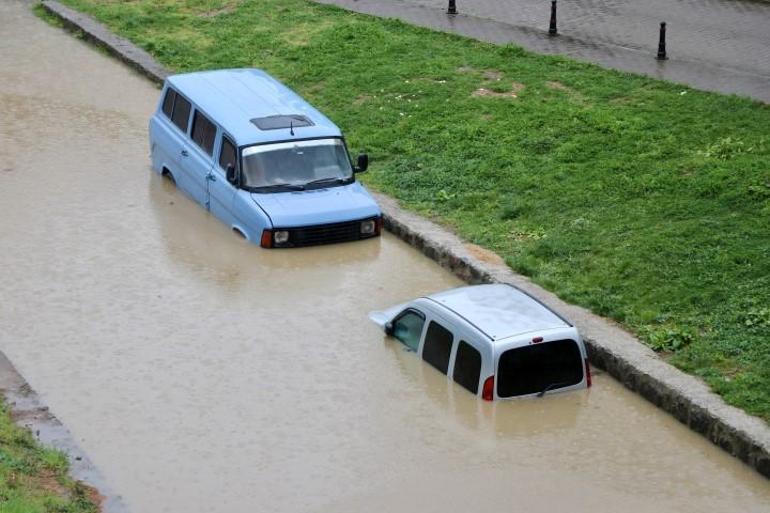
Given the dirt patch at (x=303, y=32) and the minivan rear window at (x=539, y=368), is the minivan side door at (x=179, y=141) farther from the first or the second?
the minivan rear window at (x=539, y=368)

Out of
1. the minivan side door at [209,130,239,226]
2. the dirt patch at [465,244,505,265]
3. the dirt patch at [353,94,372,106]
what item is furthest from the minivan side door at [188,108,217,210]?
the dirt patch at [353,94,372,106]

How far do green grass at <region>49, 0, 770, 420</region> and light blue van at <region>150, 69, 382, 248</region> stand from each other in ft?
4.58

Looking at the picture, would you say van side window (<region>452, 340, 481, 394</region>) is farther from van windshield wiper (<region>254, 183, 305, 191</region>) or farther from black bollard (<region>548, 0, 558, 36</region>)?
black bollard (<region>548, 0, 558, 36</region>)

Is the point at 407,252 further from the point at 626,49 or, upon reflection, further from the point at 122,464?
the point at 626,49

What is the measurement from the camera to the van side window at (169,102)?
20234mm

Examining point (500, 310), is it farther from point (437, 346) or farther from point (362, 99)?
point (362, 99)

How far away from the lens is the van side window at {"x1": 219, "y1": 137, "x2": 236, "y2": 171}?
60.4 feet

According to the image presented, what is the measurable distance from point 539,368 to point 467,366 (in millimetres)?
694

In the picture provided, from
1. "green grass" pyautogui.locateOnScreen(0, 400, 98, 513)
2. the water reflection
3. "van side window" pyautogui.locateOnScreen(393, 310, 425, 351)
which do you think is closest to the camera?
"green grass" pyautogui.locateOnScreen(0, 400, 98, 513)

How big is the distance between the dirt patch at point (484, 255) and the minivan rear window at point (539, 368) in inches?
135

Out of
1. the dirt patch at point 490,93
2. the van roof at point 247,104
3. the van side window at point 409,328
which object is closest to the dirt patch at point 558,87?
the dirt patch at point 490,93

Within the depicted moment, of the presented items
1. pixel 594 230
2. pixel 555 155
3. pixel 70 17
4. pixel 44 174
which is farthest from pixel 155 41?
pixel 594 230

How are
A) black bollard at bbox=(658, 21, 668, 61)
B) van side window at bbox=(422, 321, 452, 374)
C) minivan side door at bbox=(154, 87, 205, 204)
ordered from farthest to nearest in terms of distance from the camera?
1. black bollard at bbox=(658, 21, 668, 61)
2. minivan side door at bbox=(154, 87, 205, 204)
3. van side window at bbox=(422, 321, 452, 374)

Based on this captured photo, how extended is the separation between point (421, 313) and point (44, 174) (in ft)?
28.4
